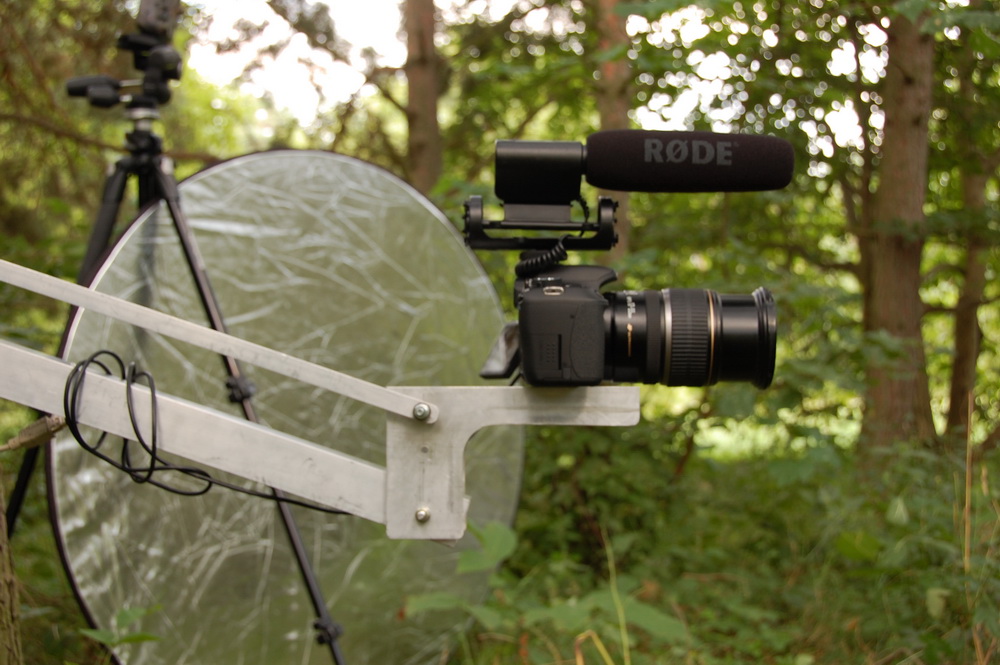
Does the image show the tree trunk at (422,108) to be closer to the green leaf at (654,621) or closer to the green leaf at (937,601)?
the green leaf at (654,621)

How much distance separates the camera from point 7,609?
4.93ft

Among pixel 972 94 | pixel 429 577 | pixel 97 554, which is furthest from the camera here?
pixel 972 94

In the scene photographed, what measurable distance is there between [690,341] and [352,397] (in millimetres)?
577

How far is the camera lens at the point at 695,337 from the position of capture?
1.31 metres

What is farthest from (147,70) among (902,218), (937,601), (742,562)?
(902,218)

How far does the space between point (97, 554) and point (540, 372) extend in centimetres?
129

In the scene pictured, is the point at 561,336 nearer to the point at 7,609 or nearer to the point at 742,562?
the point at 7,609

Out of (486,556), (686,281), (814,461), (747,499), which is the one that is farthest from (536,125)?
(486,556)

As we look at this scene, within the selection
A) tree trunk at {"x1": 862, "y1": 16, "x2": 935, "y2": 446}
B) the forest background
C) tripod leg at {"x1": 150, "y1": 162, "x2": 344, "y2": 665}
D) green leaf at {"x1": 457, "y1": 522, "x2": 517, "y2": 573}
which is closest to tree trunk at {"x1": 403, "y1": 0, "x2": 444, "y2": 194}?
the forest background

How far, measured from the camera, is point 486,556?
6.70 ft

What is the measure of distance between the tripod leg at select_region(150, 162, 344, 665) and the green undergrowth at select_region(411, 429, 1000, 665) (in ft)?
0.79

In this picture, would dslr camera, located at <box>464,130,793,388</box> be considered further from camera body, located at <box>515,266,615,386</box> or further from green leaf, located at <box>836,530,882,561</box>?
green leaf, located at <box>836,530,882,561</box>

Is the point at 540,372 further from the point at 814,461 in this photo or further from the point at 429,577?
the point at 814,461

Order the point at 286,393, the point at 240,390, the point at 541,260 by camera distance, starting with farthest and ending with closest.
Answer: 1. the point at 286,393
2. the point at 240,390
3. the point at 541,260
